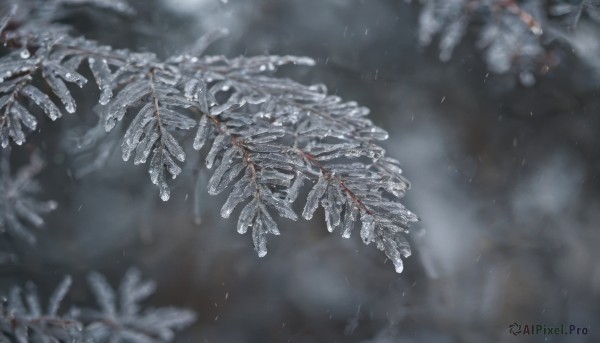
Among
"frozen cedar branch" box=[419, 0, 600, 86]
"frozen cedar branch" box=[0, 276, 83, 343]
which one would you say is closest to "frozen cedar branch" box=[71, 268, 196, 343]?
"frozen cedar branch" box=[0, 276, 83, 343]

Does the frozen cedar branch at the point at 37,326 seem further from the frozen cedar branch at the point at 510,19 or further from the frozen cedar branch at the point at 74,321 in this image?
the frozen cedar branch at the point at 510,19

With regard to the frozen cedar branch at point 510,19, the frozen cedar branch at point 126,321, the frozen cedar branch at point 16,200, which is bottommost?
the frozen cedar branch at point 126,321

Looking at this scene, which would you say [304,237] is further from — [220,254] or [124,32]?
[124,32]

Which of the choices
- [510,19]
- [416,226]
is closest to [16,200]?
[510,19]

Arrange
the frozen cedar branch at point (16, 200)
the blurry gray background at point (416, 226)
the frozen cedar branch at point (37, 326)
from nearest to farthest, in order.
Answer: the frozen cedar branch at point (37, 326), the frozen cedar branch at point (16, 200), the blurry gray background at point (416, 226)

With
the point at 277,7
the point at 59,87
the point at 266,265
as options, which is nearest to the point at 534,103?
the point at 277,7

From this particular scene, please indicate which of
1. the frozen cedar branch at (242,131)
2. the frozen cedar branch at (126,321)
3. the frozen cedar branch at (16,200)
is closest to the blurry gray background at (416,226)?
the frozen cedar branch at (16,200)
